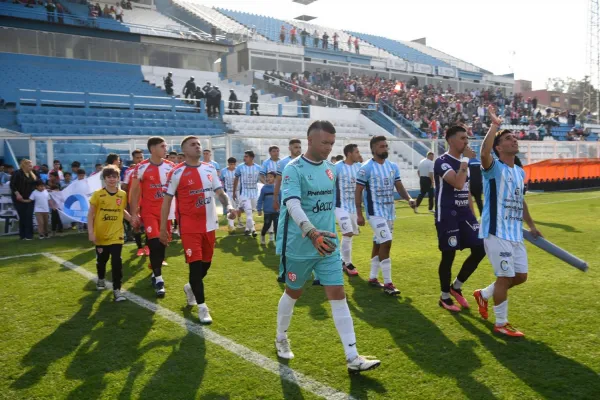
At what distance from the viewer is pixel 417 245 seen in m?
10.0

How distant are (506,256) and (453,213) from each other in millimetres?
960

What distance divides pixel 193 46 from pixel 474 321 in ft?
111

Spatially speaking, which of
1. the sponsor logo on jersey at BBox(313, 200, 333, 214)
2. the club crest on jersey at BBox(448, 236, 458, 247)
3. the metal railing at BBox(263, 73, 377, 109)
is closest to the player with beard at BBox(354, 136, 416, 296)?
the club crest on jersey at BBox(448, 236, 458, 247)

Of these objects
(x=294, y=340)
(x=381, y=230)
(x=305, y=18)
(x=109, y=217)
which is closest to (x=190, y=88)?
(x=109, y=217)

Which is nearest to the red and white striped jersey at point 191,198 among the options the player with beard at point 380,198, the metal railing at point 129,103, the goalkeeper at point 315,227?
the goalkeeper at point 315,227

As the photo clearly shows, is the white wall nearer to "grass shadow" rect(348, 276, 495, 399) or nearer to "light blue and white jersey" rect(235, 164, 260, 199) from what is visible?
"light blue and white jersey" rect(235, 164, 260, 199)

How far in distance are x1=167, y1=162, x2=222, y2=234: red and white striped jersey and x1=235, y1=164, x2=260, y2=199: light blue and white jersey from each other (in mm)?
6518

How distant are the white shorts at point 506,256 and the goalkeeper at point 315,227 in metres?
1.67

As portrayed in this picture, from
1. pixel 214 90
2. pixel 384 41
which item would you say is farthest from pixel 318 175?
pixel 384 41

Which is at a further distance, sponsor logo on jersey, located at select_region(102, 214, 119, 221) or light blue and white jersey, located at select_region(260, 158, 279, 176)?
light blue and white jersey, located at select_region(260, 158, 279, 176)

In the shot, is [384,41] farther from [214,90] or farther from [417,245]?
[417,245]

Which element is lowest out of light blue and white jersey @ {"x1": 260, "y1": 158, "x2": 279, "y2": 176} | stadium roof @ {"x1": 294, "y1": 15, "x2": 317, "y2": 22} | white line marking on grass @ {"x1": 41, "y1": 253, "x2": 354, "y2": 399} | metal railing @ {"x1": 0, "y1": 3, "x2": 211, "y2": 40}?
white line marking on grass @ {"x1": 41, "y1": 253, "x2": 354, "y2": 399}

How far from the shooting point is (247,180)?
1234 cm

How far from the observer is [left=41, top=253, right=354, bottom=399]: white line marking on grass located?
12.3 ft
